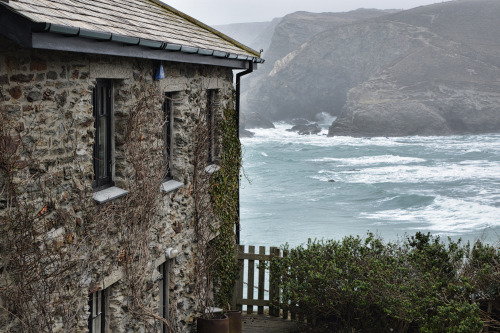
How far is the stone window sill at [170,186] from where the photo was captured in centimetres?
852

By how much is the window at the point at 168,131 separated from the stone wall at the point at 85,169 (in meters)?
0.08

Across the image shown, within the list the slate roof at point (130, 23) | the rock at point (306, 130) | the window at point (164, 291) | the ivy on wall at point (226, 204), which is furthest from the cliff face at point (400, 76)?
the window at point (164, 291)

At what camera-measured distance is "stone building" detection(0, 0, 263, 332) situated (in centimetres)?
517

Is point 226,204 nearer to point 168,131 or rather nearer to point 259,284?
point 259,284

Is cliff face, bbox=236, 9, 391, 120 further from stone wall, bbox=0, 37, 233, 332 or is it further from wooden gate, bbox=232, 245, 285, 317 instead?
stone wall, bbox=0, 37, 233, 332

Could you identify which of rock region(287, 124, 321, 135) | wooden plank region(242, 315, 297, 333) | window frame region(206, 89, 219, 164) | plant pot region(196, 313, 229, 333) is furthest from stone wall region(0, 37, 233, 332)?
rock region(287, 124, 321, 135)

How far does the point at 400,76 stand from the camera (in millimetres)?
94375

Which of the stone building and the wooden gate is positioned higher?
the stone building

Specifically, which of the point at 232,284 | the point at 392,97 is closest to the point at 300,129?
the point at 392,97

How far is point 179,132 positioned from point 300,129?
242 ft

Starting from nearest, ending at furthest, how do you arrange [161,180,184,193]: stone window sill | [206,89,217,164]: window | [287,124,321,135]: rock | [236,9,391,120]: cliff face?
[161,180,184,193]: stone window sill → [206,89,217,164]: window → [287,124,321,135]: rock → [236,9,391,120]: cliff face

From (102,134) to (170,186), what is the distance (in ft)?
5.85

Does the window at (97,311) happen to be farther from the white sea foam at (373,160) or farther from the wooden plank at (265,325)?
the white sea foam at (373,160)

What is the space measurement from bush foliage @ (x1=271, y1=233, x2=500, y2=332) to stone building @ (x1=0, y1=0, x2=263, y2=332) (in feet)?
6.51
